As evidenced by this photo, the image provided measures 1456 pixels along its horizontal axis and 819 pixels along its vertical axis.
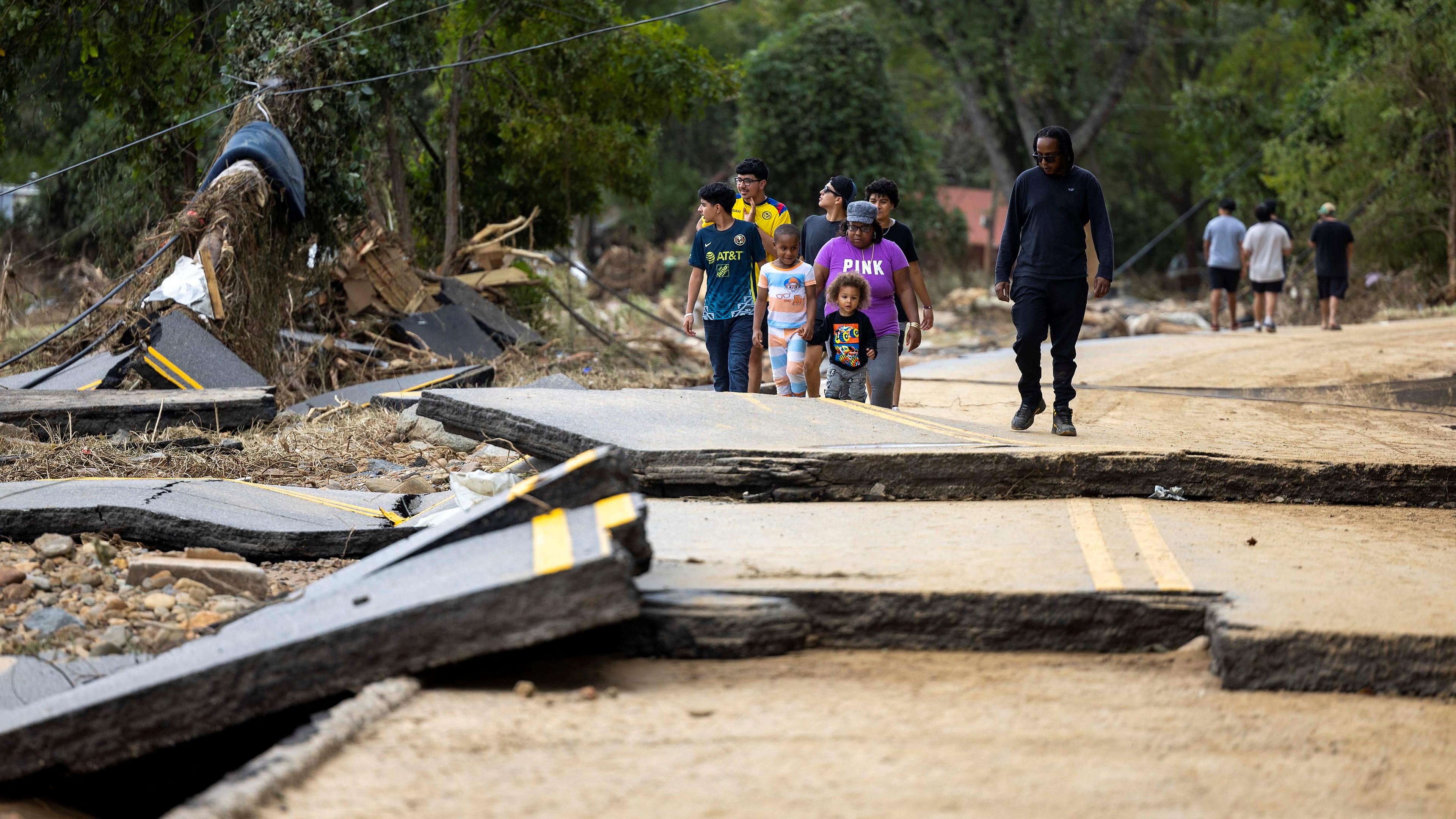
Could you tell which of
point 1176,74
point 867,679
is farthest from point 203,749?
point 1176,74

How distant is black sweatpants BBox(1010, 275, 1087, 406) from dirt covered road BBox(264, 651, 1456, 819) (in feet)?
9.82

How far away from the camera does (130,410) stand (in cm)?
793

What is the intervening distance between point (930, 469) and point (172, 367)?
6.42 meters

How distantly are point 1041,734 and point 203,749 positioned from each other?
241cm

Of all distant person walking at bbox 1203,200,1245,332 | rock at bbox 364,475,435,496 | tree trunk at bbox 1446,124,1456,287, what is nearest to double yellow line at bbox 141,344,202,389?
rock at bbox 364,475,435,496

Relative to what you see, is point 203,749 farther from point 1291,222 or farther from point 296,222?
point 1291,222

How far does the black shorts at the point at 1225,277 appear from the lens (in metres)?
15.6

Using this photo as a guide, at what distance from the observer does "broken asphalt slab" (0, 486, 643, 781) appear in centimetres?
335

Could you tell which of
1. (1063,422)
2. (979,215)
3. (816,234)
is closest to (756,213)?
(816,234)

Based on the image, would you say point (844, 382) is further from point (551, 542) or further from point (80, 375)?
point (80, 375)

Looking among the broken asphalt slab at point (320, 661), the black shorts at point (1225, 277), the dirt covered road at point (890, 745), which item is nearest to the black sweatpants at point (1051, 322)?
the dirt covered road at point (890, 745)

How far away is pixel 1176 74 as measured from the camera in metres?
34.9

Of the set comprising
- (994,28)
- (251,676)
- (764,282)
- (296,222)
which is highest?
(994,28)

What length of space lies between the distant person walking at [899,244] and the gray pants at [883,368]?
4.2 inches
